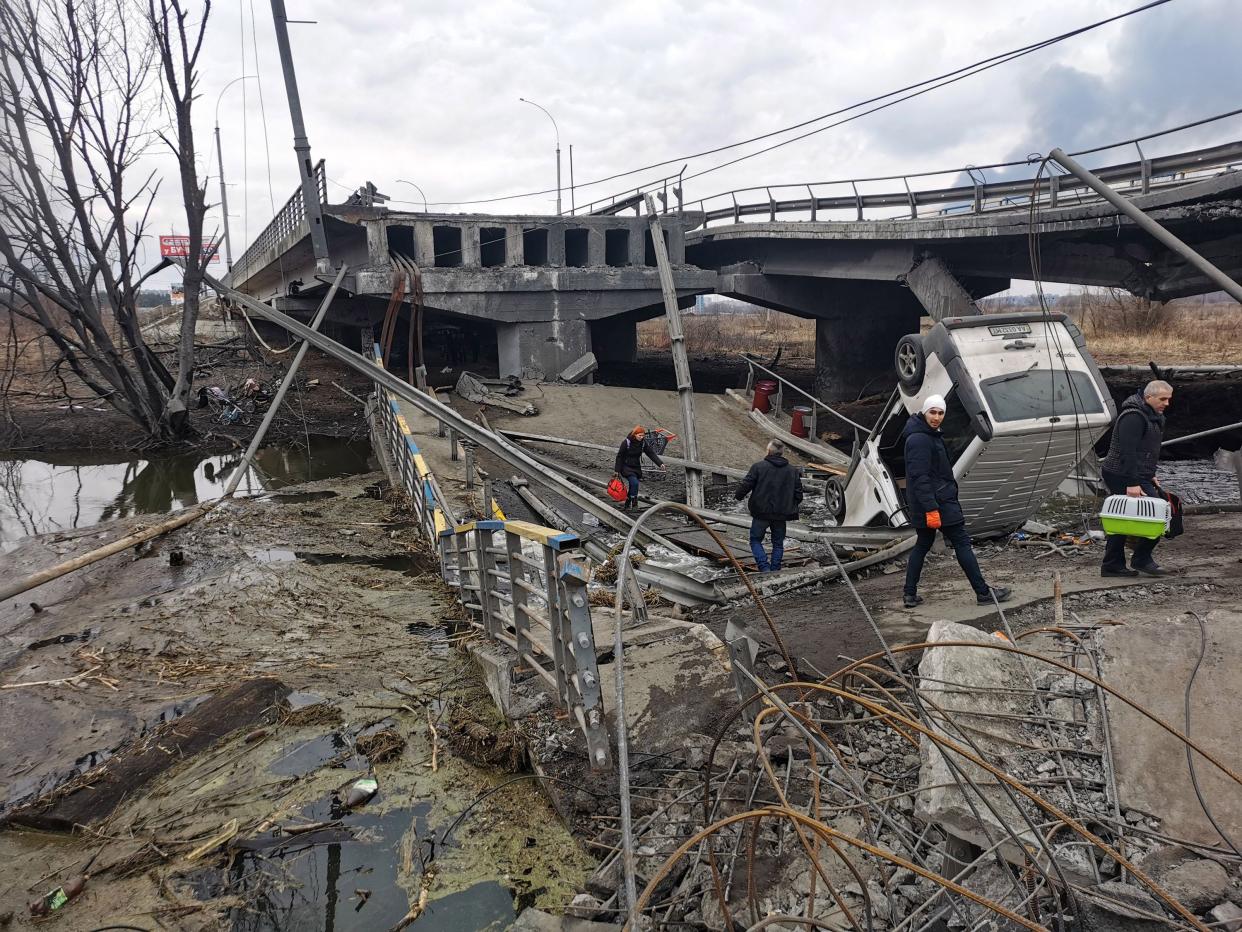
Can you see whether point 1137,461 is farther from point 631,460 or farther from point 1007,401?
point 631,460

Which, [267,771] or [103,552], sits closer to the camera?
[267,771]

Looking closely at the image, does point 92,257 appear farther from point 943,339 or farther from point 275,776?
point 943,339

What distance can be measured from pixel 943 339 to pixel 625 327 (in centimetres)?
2599

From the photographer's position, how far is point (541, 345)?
23422 millimetres

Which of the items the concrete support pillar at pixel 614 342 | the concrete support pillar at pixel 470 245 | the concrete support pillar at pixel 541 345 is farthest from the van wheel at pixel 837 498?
the concrete support pillar at pixel 614 342

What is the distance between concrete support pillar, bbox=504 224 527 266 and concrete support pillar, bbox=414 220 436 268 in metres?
2.24

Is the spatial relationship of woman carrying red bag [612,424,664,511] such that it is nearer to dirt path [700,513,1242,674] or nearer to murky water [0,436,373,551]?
dirt path [700,513,1242,674]

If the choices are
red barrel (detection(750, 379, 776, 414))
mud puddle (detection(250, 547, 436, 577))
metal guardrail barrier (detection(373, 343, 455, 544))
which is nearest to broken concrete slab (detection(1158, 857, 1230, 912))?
metal guardrail barrier (detection(373, 343, 455, 544))

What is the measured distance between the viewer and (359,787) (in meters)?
4.91

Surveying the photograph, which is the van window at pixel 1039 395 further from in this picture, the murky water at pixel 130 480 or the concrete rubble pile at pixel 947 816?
the murky water at pixel 130 480

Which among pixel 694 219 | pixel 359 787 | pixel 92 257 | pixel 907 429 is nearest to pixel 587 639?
pixel 359 787

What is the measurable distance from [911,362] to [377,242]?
675 inches

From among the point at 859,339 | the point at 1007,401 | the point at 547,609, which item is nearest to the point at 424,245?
the point at 859,339

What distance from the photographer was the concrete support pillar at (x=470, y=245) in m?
22.6
